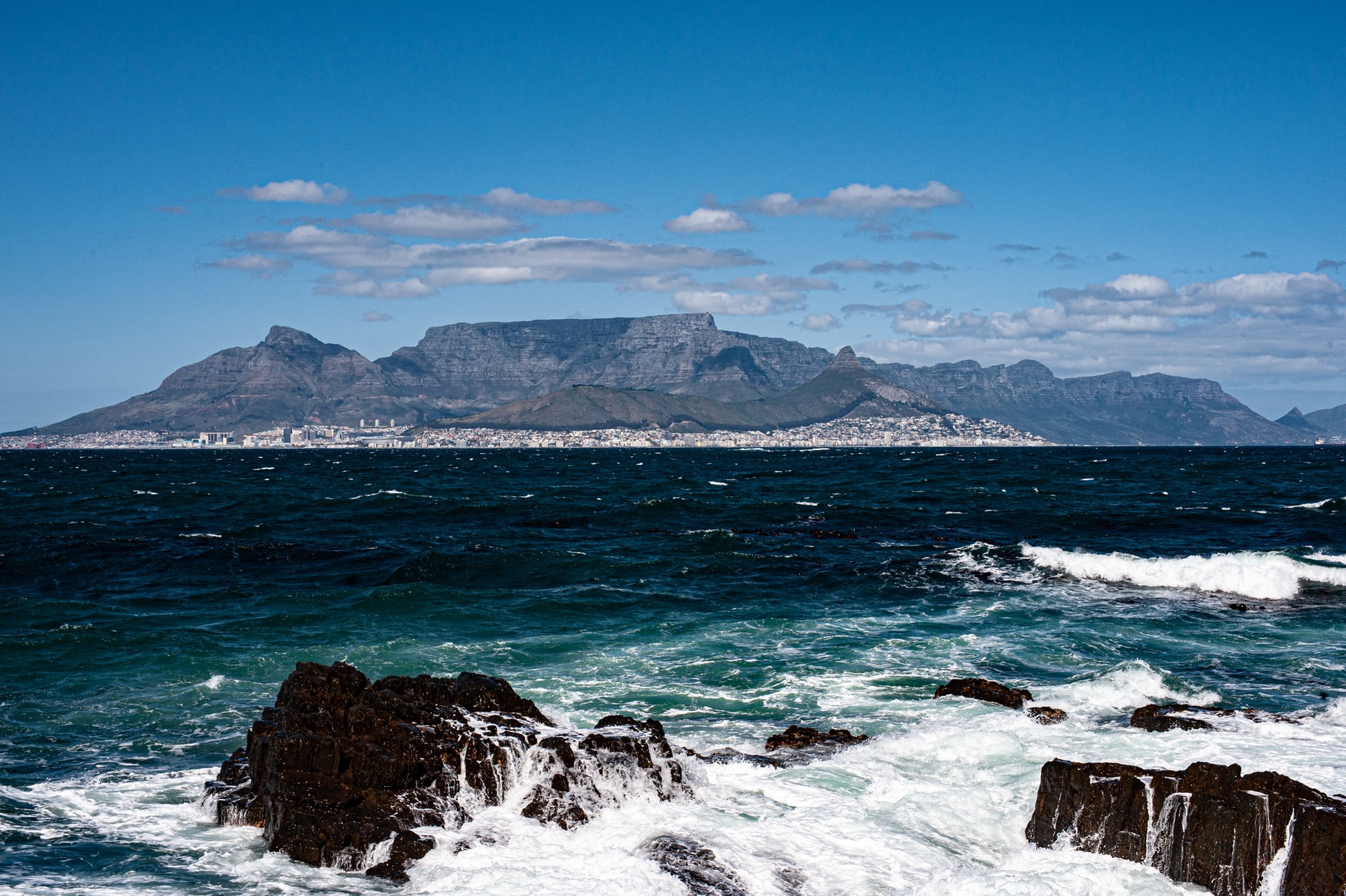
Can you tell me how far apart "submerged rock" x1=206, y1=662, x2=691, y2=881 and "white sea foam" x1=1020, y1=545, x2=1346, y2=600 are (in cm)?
2689

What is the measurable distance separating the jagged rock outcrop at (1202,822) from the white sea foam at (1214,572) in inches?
946

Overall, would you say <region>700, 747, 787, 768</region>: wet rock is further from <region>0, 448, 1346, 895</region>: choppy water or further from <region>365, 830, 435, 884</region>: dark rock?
<region>365, 830, 435, 884</region>: dark rock

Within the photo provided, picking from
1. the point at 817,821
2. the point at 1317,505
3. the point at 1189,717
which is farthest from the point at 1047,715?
the point at 1317,505

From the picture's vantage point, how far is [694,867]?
38.6 feet

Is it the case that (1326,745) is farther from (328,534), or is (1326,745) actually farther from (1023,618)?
(328,534)

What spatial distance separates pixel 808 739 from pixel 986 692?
471 cm

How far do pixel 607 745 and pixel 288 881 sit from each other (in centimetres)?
443

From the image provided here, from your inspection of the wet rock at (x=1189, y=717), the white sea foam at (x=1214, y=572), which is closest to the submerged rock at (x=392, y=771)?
the wet rock at (x=1189, y=717)

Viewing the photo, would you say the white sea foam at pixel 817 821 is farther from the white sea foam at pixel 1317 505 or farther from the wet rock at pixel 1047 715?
the white sea foam at pixel 1317 505

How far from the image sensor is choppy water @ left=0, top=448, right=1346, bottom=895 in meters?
12.5

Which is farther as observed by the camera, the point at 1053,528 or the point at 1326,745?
the point at 1053,528

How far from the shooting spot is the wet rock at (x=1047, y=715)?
17906mm

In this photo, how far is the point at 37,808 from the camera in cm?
1396

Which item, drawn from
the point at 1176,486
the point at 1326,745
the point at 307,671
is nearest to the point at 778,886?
the point at 307,671
